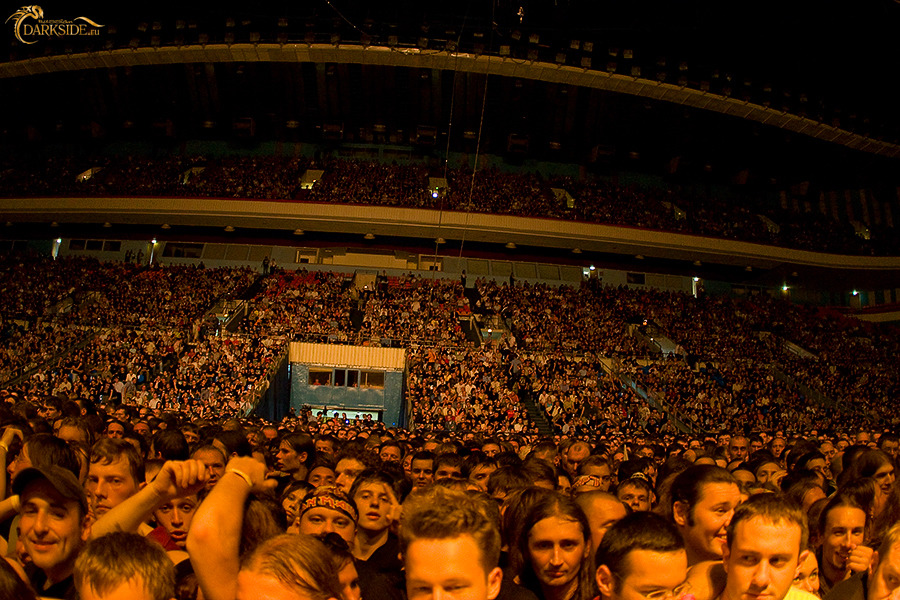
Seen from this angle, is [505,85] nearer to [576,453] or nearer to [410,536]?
[576,453]

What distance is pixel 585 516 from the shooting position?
13.2 feet

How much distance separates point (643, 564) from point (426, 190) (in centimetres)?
3647

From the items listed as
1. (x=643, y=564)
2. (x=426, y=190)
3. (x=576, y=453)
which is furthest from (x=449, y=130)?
(x=643, y=564)

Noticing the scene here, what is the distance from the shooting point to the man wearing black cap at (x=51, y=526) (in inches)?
133

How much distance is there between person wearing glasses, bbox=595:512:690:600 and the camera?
2984 mm

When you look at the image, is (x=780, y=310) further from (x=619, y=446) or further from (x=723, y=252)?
(x=619, y=446)

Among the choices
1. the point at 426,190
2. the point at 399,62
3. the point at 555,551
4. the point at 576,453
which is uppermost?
the point at 399,62

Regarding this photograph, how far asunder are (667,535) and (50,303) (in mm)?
34984

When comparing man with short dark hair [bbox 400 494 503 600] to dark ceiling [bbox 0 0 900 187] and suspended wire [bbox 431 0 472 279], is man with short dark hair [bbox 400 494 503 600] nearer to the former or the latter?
suspended wire [bbox 431 0 472 279]

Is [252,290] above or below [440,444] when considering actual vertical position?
above

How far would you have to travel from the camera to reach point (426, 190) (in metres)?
38.8

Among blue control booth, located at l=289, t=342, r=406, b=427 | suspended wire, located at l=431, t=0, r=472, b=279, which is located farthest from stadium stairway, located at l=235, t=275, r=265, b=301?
suspended wire, located at l=431, t=0, r=472, b=279

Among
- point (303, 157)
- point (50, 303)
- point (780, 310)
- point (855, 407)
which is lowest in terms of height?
point (855, 407)

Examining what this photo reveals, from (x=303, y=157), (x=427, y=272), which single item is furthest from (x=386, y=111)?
(x=427, y=272)
